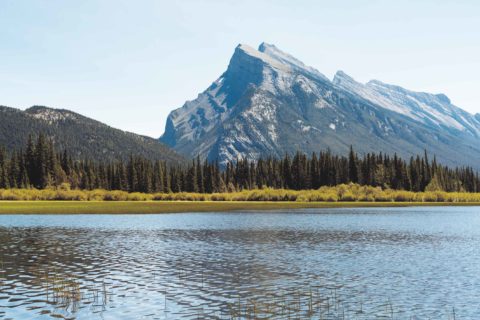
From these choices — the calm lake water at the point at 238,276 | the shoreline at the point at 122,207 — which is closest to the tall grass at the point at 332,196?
the shoreline at the point at 122,207

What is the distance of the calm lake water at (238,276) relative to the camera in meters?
22.9

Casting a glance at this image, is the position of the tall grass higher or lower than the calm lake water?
higher

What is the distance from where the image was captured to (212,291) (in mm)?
27109

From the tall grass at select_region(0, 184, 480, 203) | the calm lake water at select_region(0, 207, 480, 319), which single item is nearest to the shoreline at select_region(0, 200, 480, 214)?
the tall grass at select_region(0, 184, 480, 203)

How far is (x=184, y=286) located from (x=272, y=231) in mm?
36193

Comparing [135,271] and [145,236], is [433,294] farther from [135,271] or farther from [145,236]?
[145,236]

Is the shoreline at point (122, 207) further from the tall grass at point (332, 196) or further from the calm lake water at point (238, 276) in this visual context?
the calm lake water at point (238, 276)

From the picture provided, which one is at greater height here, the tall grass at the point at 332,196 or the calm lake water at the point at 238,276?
the tall grass at the point at 332,196

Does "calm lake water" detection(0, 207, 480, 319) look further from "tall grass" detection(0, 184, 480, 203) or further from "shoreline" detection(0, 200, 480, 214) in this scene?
"tall grass" detection(0, 184, 480, 203)

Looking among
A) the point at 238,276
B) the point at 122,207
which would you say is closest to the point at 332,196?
the point at 122,207

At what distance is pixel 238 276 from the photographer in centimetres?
3164

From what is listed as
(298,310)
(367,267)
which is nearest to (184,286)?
(298,310)

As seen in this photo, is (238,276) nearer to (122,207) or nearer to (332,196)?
(122,207)

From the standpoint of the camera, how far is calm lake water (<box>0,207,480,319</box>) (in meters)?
22.9
